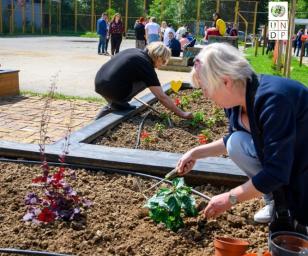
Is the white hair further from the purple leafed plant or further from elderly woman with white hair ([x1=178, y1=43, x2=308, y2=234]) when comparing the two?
the purple leafed plant

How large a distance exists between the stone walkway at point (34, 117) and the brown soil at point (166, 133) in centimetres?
79

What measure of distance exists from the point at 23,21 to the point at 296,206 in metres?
39.8

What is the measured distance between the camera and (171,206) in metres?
2.82

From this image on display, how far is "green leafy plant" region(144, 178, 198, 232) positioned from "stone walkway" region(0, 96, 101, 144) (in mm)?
2595

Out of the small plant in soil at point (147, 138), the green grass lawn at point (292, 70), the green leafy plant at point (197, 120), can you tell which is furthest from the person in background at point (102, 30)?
the small plant in soil at point (147, 138)

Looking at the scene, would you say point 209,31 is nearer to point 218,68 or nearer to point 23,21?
point 218,68

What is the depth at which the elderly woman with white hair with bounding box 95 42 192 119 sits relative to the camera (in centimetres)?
552

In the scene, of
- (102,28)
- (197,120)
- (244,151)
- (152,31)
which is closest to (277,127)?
(244,151)

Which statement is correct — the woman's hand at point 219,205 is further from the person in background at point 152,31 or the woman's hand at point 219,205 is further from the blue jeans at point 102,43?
the blue jeans at point 102,43

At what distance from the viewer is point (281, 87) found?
2189mm

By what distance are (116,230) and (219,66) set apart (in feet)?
4.13

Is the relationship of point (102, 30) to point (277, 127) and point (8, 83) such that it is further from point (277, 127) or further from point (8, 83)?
point (277, 127)

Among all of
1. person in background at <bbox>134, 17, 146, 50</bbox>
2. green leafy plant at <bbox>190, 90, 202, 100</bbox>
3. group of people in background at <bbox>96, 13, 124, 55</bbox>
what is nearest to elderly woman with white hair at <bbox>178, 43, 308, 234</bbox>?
green leafy plant at <bbox>190, 90, 202, 100</bbox>

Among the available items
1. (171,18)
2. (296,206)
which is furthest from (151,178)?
(171,18)
